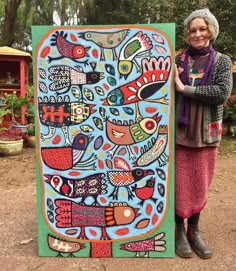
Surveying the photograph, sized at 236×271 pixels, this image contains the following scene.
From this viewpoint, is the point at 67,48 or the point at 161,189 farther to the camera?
the point at 161,189

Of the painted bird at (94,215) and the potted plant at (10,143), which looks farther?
the potted plant at (10,143)

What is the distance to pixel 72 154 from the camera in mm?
2227

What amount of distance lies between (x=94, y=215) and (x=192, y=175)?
0.70 meters

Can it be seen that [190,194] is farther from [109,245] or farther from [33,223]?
[33,223]

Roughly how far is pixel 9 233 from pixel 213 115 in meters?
1.81

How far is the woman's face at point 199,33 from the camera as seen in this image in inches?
82.8

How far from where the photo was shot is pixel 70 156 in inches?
87.7

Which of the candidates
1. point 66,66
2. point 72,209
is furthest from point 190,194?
point 66,66

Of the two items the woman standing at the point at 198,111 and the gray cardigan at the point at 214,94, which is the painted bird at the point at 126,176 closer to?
the woman standing at the point at 198,111

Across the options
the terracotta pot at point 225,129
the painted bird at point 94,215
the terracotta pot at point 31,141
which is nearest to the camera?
the painted bird at point 94,215

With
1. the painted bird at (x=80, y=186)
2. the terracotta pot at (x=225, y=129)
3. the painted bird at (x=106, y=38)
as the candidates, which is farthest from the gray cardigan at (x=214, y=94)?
the terracotta pot at (x=225, y=129)

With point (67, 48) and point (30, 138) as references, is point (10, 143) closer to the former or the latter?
point (30, 138)

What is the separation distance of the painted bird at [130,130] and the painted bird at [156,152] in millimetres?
54

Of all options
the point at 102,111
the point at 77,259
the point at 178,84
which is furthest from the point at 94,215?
the point at 178,84
